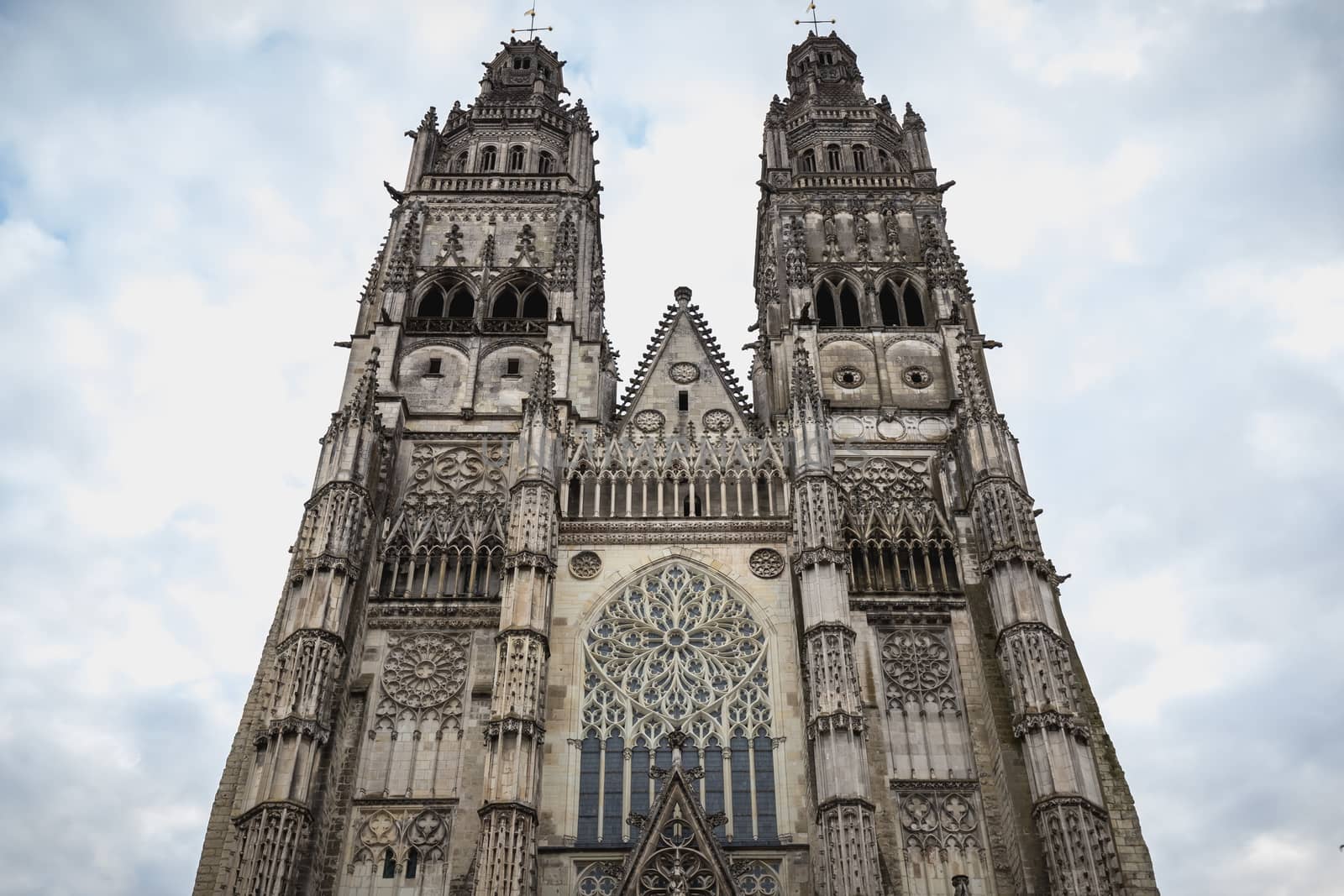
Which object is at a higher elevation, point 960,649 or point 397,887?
point 960,649

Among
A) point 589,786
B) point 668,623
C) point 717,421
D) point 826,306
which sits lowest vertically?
point 589,786

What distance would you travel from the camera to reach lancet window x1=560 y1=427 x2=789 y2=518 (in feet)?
91.7

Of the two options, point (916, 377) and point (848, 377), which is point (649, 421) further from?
point (916, 377)

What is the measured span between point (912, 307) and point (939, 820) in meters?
16.6

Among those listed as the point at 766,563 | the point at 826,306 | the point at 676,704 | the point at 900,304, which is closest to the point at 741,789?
the point at 676,704

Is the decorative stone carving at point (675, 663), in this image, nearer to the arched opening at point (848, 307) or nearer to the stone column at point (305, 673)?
the stone column at point (305, 673)

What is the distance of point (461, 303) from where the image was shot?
34.9 meters

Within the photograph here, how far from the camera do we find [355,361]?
31.8m

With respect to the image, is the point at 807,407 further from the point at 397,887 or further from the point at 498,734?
the point at 397,887

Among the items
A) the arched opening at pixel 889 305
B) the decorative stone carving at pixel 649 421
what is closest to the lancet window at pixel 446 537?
the decorative stone carving at pixel 649 421

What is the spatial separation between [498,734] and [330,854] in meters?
4.06

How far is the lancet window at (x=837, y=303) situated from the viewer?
1345 inches

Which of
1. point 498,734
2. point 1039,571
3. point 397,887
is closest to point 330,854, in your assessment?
point 397,887

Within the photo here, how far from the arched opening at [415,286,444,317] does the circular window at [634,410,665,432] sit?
7.56 meters
